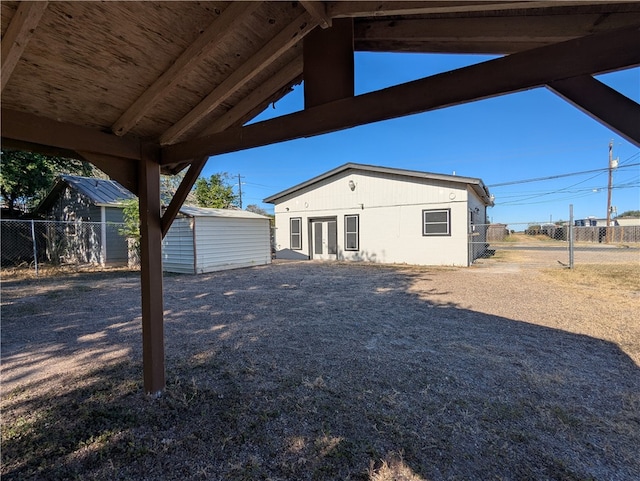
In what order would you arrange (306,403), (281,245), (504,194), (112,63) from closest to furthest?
(112,63) < (306,403) < (281,245) < (504,194)

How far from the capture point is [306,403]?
8.05 ft

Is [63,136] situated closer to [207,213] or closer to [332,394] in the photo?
[332,394]

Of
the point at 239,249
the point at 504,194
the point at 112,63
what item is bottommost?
the point at 239,249

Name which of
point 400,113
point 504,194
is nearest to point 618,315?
point 400,113

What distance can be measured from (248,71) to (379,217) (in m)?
11.1

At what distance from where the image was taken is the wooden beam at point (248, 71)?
1673 millimetres

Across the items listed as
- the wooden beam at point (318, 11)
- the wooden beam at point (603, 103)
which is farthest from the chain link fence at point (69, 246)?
the wooden beam at point (603, 103)

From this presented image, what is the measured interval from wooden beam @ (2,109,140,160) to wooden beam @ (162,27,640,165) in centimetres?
105

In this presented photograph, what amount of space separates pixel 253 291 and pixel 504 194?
103ft

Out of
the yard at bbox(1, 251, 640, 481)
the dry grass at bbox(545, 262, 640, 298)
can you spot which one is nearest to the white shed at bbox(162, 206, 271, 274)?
the yard at bbox(1, 251, 640, 481)

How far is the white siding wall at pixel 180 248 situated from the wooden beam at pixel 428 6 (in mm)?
9768

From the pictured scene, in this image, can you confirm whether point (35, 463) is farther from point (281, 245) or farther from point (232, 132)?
point (281, 245)

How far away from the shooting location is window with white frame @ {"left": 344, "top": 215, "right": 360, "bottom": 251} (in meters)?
13.2

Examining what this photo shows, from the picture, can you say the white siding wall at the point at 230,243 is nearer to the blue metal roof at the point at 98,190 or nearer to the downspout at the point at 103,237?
the blue metal roof at the point at 98,190
